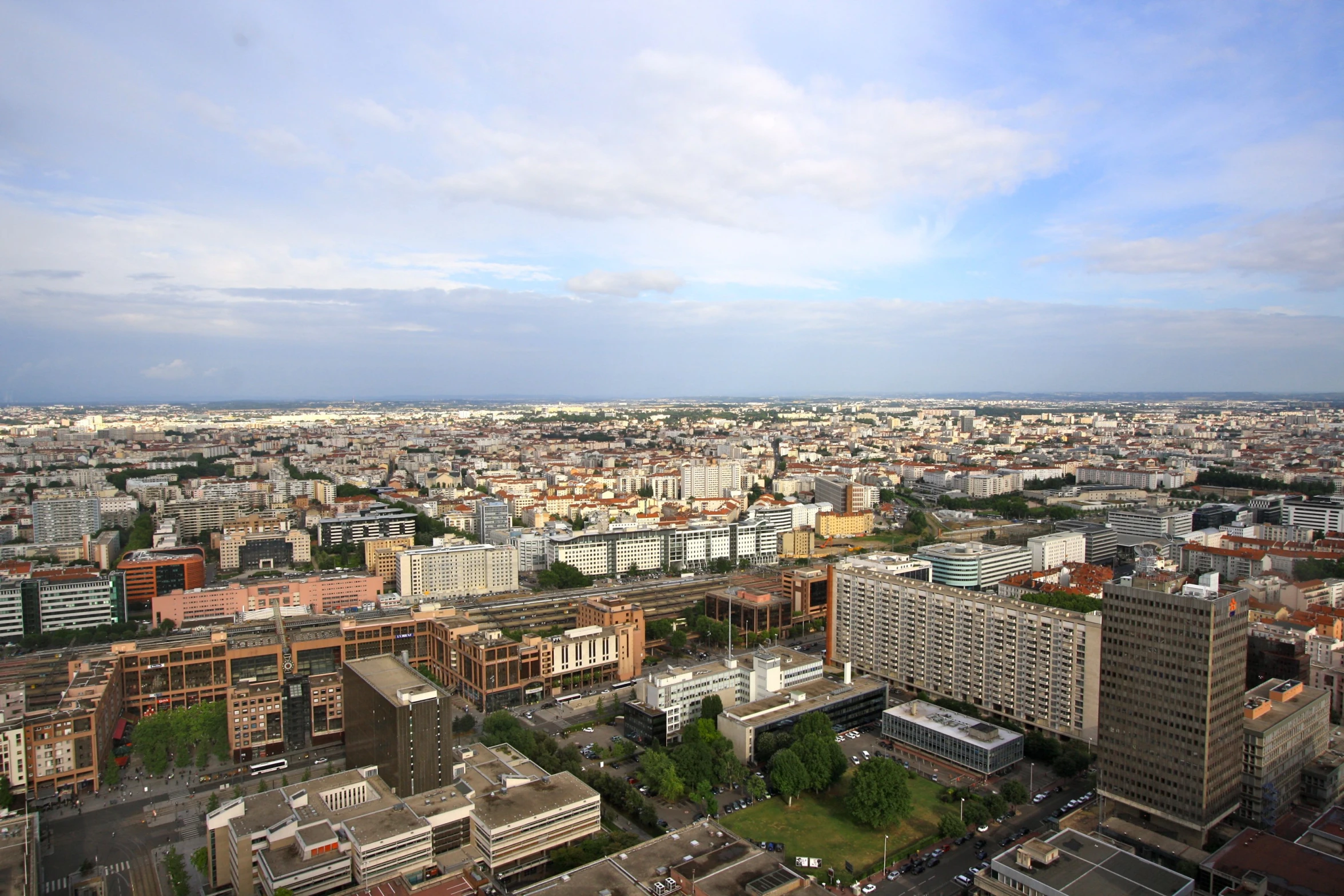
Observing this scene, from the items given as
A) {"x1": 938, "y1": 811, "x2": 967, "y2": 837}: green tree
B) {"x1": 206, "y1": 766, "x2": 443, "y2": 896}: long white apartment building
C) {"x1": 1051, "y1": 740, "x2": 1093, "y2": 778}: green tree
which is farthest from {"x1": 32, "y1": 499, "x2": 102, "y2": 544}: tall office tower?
{"x1": 1051, "y1": 740, "x2": 1093, "y2": 778}: green tree

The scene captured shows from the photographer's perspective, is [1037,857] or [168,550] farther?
[168,550]

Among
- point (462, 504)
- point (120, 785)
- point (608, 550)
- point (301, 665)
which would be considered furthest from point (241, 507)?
point (120, 785)

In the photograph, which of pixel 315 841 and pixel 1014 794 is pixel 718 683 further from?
pixel 315 841

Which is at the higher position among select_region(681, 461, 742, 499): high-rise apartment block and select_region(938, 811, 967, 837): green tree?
select_region(681, 461, 742, 499): high-rise apartment block

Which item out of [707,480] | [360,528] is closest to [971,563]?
[707,480]

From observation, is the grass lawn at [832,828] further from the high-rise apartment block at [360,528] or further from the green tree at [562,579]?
the high-rise apartment block at [360,528]

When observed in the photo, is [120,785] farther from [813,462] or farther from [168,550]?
[813,462]

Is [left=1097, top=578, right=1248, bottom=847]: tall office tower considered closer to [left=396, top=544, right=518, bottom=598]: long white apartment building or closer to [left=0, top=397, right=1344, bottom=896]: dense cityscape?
[left=0, top=397, right=1344, bottom=896]: dense cityscape
